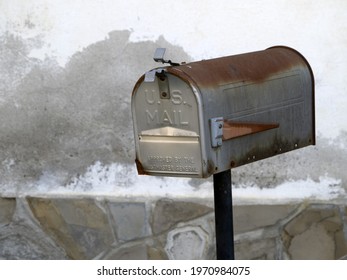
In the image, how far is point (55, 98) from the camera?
493 cm

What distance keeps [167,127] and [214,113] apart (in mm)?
172

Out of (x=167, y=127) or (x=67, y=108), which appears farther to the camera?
(x=67, y=108)

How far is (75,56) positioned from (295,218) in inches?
53.2

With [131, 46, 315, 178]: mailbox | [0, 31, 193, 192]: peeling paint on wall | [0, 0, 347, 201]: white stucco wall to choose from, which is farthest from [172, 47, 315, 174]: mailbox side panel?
[0, 31, 193, 192]: peeling paint on wall

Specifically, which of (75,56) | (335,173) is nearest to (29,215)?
(75,56)

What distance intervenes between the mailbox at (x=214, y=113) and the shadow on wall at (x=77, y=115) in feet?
3.54

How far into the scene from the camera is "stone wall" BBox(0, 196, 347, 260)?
15.7ft

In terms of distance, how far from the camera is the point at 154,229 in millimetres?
4918

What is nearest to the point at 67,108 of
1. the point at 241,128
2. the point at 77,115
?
the point at 77,115

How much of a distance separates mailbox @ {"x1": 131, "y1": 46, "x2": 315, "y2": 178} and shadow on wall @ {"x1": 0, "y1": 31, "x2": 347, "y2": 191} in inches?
42.5

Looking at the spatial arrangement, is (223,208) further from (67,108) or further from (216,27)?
(67,108)

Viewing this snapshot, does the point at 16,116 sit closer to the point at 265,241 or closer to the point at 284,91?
the point at 265,241

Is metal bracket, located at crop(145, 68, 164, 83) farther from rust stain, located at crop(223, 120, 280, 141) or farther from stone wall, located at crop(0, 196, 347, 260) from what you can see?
stone wall, located at crop(0, 196, 347, 260)

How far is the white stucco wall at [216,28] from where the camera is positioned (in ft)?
15.2
